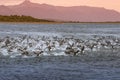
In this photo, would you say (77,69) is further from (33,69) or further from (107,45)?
(107,45)

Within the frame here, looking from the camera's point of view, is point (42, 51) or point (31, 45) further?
point (31, 45)

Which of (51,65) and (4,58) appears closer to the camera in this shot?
(51,65)

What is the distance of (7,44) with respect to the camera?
4888 centimetres

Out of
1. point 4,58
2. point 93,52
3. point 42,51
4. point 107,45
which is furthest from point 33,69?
point 107,45

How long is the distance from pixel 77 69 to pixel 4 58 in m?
8.08

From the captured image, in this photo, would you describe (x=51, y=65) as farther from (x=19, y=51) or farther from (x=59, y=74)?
(x=19, y=51)

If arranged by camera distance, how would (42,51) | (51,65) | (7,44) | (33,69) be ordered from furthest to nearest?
(7,44), (42,51), (51,65), (33,69)

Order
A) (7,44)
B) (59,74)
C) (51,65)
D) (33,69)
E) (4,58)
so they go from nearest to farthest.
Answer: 1. (59,74)
2. (33,69)
3. (51,65)
4. (4,58)
5. (7,44)

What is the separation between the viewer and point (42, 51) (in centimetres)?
4325

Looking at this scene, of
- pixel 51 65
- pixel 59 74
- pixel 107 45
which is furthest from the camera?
pixel 107 45

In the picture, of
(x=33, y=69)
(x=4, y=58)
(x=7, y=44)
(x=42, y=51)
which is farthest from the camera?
(x=7, y=44)

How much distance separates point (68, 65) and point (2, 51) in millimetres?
9907

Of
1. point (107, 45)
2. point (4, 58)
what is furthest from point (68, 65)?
point (107, 45)

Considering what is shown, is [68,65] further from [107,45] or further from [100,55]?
[107,45]
